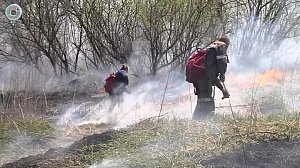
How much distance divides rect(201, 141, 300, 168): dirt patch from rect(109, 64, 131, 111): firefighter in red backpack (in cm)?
547

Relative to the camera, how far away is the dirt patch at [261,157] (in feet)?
15.6

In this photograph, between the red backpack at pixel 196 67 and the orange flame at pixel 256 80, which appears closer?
the red backpack at pixel 196 67

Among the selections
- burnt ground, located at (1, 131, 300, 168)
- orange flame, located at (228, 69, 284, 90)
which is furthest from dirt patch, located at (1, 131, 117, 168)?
orange flame, located at (228, 69, 284, 90)

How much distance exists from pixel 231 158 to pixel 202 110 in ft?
10.0

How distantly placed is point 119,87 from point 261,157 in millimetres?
5934

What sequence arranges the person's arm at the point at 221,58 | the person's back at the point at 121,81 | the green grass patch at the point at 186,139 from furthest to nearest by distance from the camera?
the person's back at the point at 121,81 < the person's arm at the point at 221,58 < the green grass patch at the point at 186,139

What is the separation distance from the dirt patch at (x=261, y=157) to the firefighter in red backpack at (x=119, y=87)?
5.47 metres

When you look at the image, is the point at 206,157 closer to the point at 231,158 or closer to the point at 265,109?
the point at 231,158

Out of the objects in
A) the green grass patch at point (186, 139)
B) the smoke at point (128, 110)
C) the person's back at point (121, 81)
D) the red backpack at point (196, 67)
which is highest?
the red backpack at point (196, 67)

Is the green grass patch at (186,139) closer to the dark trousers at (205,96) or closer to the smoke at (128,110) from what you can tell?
the dark trousers at (205,96)

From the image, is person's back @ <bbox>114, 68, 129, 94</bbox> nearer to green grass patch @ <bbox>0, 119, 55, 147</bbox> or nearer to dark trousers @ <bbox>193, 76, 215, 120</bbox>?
green grass patch @ <bbox>0, 119, 55, 147</bbox>

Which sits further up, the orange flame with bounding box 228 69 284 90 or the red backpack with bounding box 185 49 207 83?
the red backpack with bounding box 185 49 207 83

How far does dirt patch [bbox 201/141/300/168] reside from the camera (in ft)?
15.6

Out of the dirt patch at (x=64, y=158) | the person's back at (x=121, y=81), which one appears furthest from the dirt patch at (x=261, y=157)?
the person's back at (x=121, y=81)
